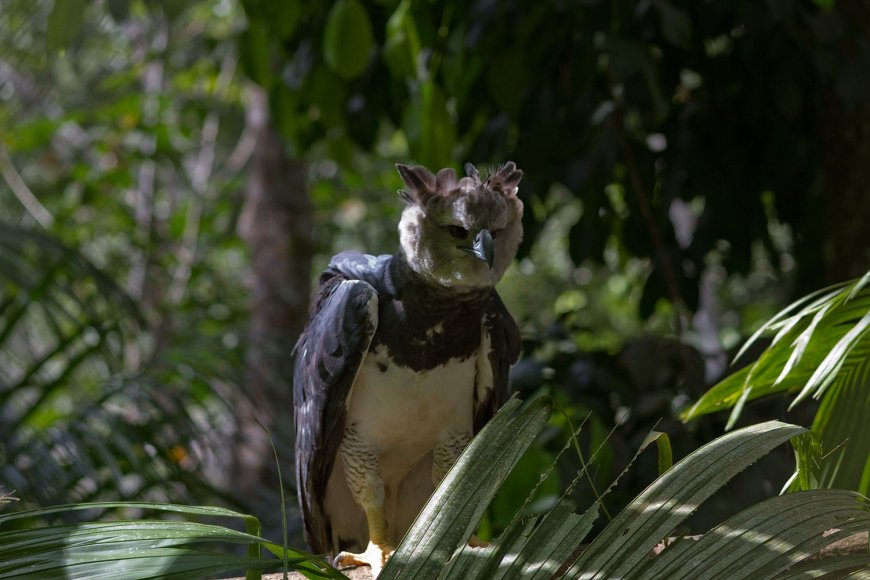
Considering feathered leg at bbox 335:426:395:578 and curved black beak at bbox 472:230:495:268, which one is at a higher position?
curved black beak at bbox 472:230:495:268

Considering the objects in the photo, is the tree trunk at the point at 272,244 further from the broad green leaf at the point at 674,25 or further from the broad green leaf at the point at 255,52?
the broad green leaf at the point at 674,25

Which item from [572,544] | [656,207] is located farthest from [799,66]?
[572,544]

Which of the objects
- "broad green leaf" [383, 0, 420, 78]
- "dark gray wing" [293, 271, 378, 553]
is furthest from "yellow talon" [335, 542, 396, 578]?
"broad green leaf" [383, 0, 420, 78]

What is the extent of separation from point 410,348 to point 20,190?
12.9 ft

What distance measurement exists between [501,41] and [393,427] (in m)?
1.15

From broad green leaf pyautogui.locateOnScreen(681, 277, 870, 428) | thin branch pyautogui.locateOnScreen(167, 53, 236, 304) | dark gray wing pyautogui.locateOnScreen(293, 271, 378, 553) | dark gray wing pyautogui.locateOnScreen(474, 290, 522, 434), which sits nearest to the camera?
broad green leaf pyautogui.locateOnScreen(681, 277, 870, 428)

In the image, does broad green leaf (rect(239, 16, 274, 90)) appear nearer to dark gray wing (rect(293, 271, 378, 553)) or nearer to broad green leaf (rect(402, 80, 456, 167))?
broad green leaf (rect(402, 80, 456, 167))

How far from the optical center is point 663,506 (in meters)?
1.02

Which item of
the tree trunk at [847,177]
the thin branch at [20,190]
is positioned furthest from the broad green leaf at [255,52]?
the thin branch at [20,190]

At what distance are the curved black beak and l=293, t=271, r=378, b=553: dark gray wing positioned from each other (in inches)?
11.0

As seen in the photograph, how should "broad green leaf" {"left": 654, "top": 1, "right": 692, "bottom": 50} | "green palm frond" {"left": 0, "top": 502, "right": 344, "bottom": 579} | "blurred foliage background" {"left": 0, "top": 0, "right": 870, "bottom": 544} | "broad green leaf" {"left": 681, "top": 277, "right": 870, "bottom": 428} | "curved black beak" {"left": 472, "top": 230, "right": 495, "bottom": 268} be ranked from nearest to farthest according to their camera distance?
"green palm frond" {"left": 0, "top": 502, "right": 344, "bottom": 579} < "broad green leaf" {"left": 681, "top": 277, "right": 870, "bottom": 428} < "curved black beak" {"left": 472, "top": 230, "right": 495, "bottom": 268} < "broad green leaf" {"left": 654, "top": 1, "right": 692, "bottom": 50} < "blurred foliage background" {"left": 0, "top": 0, "right": 870, "bottom": 544}

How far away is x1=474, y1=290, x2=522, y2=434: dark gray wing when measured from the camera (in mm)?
1987

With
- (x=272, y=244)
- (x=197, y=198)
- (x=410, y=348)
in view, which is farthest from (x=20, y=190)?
(x=410, y=348)

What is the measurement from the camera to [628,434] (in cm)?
273
